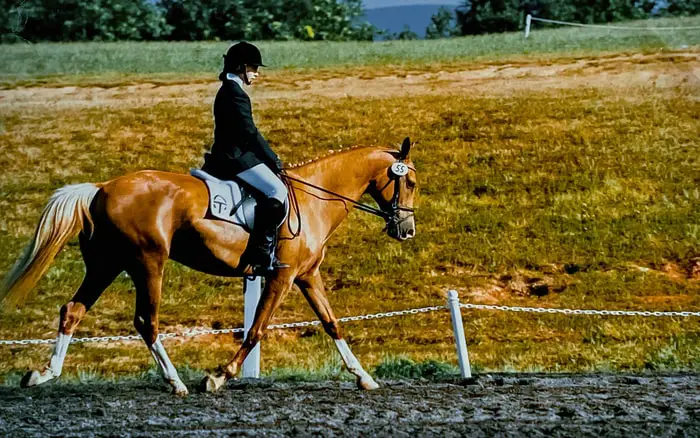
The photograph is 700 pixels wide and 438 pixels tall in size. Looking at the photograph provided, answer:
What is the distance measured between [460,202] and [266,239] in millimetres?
14506

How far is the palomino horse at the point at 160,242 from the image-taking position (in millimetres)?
9844

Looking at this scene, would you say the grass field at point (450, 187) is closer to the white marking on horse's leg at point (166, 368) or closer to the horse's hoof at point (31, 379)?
the white marking on horse's leg at point (166, 368)

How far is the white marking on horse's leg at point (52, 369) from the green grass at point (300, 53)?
2755cm

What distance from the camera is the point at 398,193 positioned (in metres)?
11.0

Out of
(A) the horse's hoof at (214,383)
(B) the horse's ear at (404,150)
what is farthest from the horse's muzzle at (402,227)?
(A) the horse's hoof at (214,383)

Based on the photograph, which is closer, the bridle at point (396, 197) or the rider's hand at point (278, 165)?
the rider's hand at point (278, 165)

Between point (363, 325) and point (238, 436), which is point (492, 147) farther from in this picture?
point (238, 436)

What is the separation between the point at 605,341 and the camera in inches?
699

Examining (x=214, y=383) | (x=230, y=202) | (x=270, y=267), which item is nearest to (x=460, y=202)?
(x=270, y=267)

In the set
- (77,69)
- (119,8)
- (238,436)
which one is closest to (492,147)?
(77,69)

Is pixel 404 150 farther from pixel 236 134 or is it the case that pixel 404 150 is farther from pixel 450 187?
pixel 450 187

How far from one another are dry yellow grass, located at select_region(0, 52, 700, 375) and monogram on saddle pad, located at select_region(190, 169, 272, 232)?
17.4 feet

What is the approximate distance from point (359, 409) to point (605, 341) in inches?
365

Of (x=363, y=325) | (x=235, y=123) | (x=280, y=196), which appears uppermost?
(x=235, y=123)
